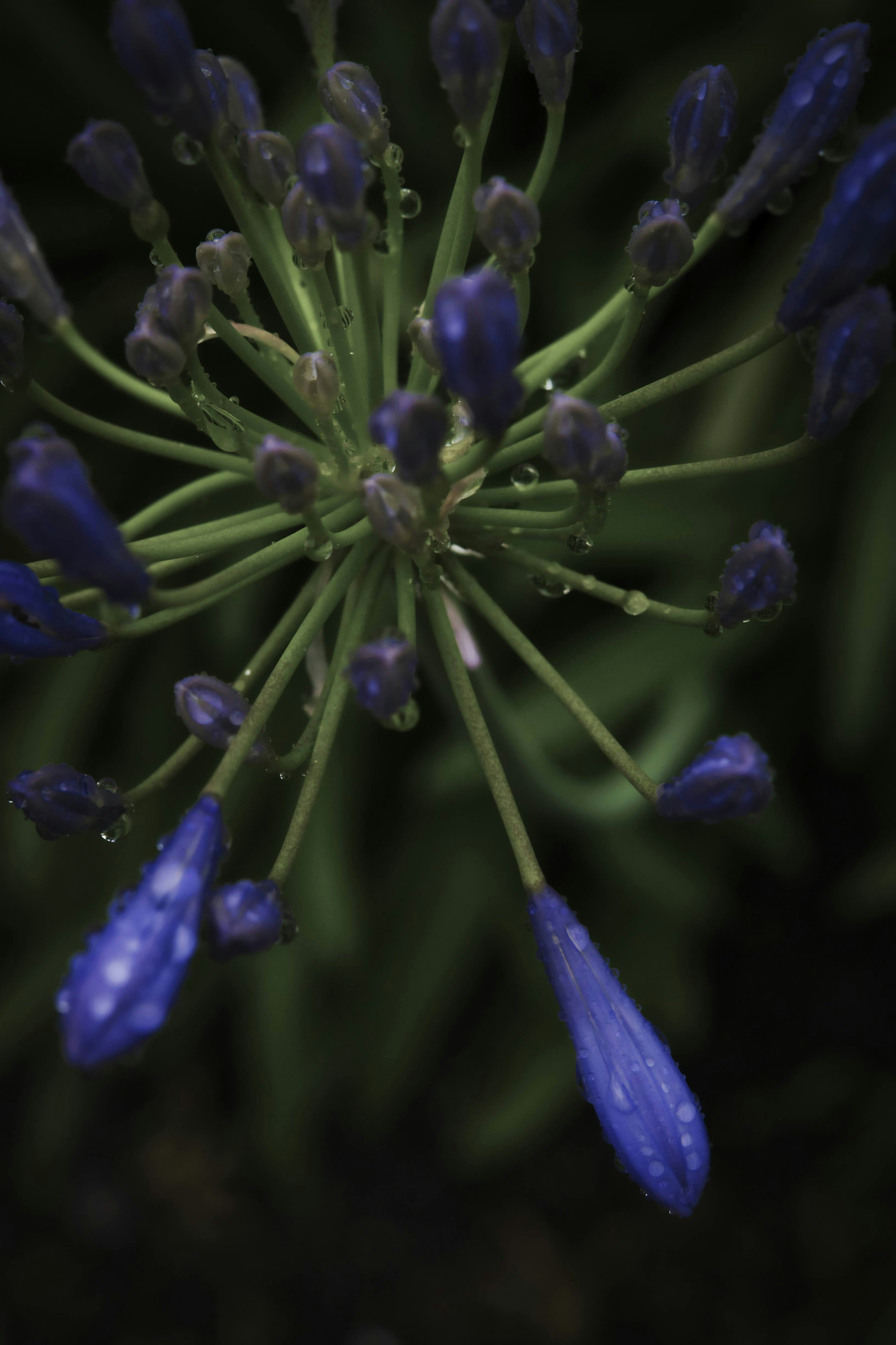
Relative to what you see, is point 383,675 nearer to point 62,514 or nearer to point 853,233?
point 62,514

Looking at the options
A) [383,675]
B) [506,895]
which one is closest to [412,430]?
[383,675]

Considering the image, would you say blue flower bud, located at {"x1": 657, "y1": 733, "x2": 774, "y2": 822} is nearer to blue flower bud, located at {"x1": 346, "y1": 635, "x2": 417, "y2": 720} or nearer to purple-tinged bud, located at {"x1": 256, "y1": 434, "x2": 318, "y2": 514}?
blue flower bud, located at {"x1": 346, "y1": 635, "x2": 417, "y2": 720}

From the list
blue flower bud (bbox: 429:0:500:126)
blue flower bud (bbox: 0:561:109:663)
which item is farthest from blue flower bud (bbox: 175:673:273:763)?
blue flower bud (bbox: 429:0:500:126)

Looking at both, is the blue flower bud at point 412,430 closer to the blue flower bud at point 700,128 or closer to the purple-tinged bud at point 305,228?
the purple-tinged bud at point 305,228

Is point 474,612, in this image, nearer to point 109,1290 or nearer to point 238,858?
point 238,858

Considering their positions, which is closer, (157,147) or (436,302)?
(436,302)

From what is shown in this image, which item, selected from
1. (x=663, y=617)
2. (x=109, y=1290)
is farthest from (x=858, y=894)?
(x=109, y=1290)

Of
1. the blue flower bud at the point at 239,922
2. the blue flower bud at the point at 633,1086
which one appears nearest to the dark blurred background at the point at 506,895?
the blue flower bud at the point at 633,1086
